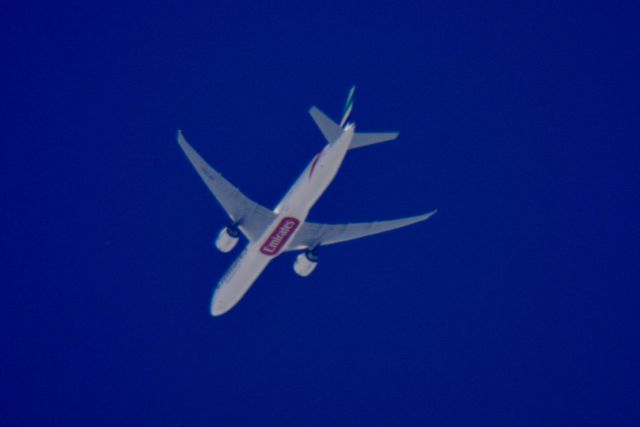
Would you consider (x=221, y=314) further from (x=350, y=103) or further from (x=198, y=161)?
(x=350, y=103)

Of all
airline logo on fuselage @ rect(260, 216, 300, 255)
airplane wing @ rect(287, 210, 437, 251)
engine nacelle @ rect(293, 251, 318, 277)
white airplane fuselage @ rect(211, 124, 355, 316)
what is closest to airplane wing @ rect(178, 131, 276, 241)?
white airplane fuselage @ rect(211, 124, 355, 316)

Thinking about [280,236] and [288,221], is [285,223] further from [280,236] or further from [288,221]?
[280,236]

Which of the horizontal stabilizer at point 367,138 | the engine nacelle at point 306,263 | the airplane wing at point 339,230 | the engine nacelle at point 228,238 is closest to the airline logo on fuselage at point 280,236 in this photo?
the engine nacelle at point 228,238

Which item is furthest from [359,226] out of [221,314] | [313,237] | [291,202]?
[221,314]

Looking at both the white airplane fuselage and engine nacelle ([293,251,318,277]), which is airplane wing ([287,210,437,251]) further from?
the white airplane fuselage

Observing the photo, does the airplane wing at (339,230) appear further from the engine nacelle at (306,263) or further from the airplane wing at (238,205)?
the airplane wing at (238,205)

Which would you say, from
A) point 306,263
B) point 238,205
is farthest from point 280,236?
point 306,263
